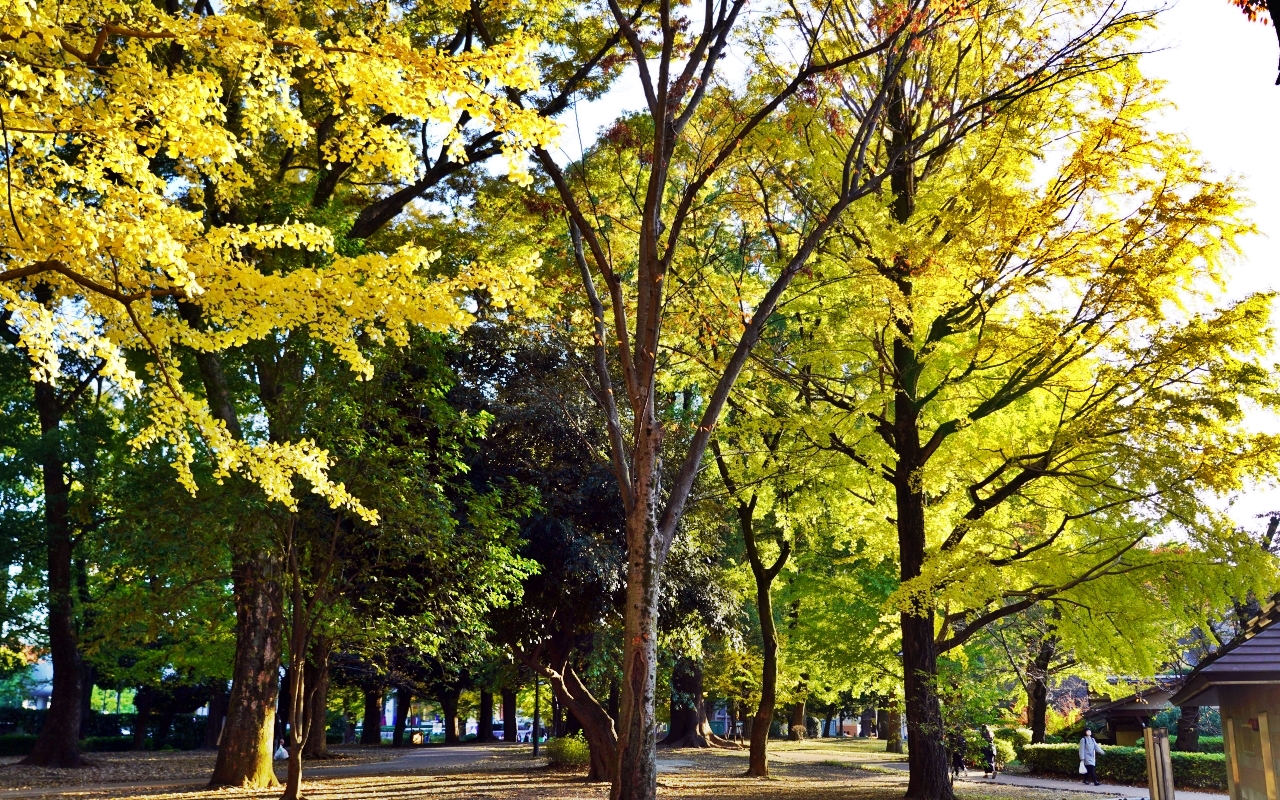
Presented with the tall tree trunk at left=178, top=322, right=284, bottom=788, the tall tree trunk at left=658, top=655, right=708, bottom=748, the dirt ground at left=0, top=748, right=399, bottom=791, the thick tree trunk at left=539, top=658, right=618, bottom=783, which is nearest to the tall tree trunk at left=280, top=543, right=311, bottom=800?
the tall tree trunk at left=178, top=322, right=284, bottom=788

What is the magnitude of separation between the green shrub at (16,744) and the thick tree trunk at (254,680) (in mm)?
23850

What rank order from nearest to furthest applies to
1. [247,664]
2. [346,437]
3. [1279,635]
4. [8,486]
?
[1279,635] → [346,437] → [247,664] → [8,486]

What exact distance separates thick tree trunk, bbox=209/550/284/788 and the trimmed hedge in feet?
60.0

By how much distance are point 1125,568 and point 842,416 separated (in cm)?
422

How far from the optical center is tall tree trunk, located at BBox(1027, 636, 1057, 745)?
1176 inches

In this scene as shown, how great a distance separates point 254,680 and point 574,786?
Answer: 19.2 ft

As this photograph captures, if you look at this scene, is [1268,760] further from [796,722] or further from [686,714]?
[796,722]

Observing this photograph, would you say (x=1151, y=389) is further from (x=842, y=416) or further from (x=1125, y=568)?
(x=842, y=416)

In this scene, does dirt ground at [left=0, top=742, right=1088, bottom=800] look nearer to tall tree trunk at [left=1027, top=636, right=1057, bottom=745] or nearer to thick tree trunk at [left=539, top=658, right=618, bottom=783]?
thick tree trunk at [left=539, top=658, right=618, bottom=783]

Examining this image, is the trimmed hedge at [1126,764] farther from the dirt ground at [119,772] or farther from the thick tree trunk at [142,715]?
the thick tree trunk at [142,715]

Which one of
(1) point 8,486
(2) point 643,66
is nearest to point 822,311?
(2) point 643,66

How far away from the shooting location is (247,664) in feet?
51.5

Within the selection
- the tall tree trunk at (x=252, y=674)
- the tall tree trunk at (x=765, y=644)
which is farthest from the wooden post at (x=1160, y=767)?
the tall tree trunk at (x=252, y=674)

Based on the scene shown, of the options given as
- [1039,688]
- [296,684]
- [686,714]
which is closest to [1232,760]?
[296,684]
